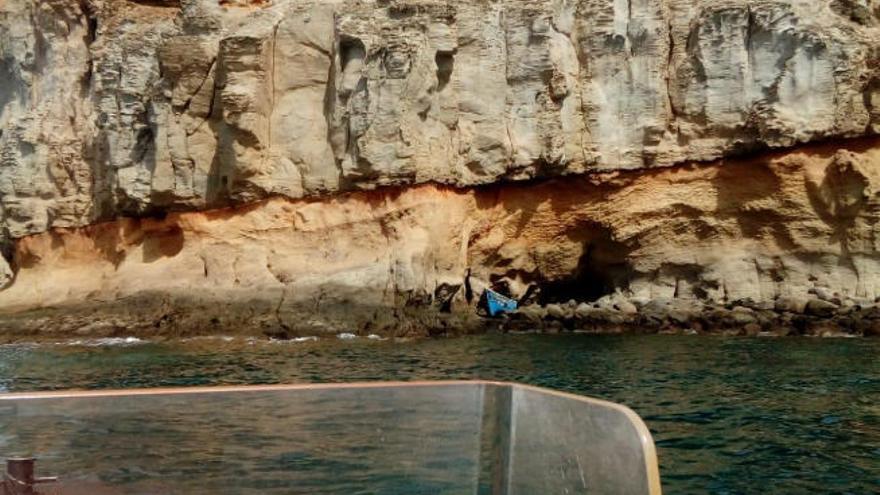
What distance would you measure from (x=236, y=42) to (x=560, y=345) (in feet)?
38.7

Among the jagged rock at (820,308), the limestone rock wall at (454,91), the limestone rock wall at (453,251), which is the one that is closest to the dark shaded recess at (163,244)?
the limestone rock wall at (453,251)

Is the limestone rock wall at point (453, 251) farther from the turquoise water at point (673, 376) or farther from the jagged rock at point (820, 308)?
the turquoise water at point (673, 376)

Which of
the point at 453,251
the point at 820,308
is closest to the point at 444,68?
the point at 453,251

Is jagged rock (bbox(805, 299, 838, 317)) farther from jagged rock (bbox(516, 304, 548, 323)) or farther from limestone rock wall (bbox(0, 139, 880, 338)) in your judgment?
jagged rock (bbox(516, 304, 548, 323))

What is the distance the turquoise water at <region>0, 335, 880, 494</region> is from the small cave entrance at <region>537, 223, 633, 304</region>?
524cm

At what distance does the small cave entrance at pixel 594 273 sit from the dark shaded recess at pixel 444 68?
5.71 meters

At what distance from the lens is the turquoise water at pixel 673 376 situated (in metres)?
8.15

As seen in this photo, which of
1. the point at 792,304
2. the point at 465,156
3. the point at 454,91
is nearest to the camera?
the point at 792,304

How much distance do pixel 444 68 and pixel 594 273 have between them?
7.66 metres

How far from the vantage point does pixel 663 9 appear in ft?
79.5

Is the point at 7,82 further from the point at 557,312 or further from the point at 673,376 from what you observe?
the point at 673,376

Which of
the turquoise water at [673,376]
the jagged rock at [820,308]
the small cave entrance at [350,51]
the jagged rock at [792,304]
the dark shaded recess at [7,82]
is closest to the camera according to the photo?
the turquoise water at [673,376]

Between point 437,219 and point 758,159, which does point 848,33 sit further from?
point 437,219

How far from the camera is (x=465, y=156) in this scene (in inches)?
952
